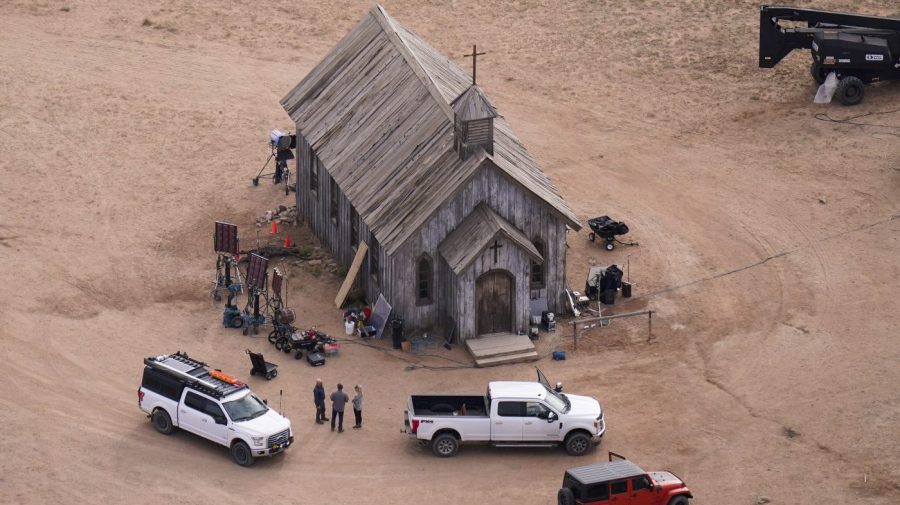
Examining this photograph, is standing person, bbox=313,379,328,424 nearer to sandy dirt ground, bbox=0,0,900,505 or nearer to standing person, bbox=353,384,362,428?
sandy dirt ground, bbox=0,0,900,505

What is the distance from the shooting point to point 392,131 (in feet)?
192

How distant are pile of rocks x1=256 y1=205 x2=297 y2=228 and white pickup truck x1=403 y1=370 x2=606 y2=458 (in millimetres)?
18734

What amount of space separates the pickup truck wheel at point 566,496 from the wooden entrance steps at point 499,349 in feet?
31.9

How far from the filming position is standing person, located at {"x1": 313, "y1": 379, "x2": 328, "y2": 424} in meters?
49.9

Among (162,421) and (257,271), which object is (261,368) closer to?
(162,421)

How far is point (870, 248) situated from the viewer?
2436 inches

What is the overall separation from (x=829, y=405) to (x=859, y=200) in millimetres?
16894

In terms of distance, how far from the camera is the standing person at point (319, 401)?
164 ft

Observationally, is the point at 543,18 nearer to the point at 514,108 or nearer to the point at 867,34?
the point at 514,108

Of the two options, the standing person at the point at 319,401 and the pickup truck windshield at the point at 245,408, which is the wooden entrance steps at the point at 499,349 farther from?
the pickup truck windshield at the point at 245,408

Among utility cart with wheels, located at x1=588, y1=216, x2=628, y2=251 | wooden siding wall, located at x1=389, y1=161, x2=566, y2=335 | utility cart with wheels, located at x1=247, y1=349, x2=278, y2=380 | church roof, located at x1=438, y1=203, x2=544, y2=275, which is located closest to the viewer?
utility cart with wheels, located at x1=247, y1=349, x2=278, y2=380

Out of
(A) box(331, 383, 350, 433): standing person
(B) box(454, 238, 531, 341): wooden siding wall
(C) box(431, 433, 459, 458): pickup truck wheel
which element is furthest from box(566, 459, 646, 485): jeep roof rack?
(B) box(454, 238, 531, 341): wooden siding wall

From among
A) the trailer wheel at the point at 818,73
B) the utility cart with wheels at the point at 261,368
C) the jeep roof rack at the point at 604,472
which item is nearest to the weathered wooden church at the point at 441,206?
the utility cart with wheels at the point at 261,368

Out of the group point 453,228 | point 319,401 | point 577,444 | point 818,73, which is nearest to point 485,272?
point 453,228
